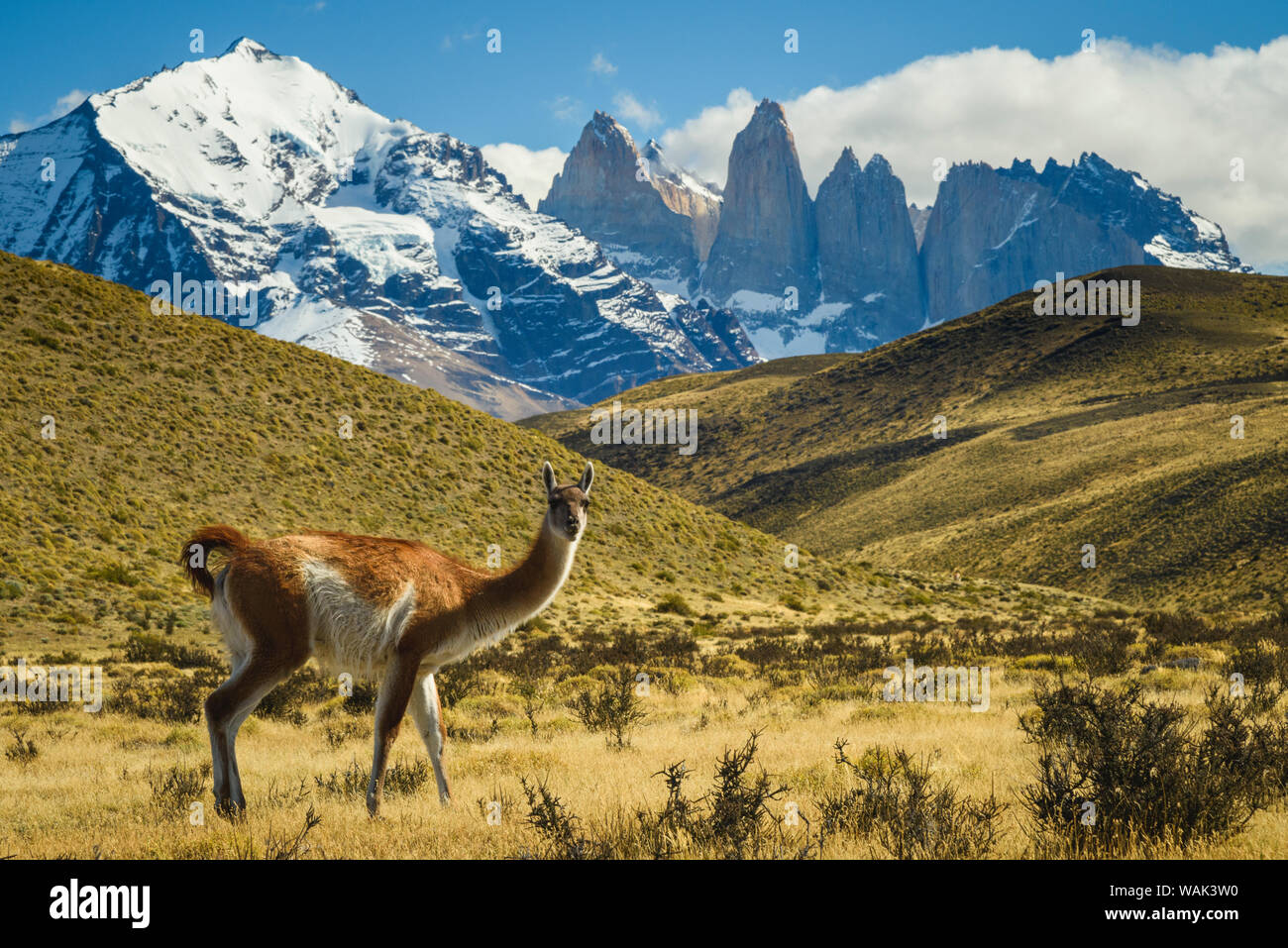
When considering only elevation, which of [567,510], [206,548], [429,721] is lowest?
[429,721]

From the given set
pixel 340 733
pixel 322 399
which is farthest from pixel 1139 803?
pixel 322 399

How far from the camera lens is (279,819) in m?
7.14

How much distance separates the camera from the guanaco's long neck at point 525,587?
7.83m

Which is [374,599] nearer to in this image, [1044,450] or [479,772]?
[479,772]

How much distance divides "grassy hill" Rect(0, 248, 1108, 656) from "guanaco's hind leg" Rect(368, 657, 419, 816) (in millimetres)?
18705

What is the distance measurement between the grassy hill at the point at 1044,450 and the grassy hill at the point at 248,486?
9037 mm

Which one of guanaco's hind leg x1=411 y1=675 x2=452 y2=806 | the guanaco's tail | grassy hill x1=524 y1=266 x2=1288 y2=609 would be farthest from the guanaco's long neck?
grassy hill x1=524 y1=266 x2=1288 y2=609

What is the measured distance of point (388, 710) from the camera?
24.0ft

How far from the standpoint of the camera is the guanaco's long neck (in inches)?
308
